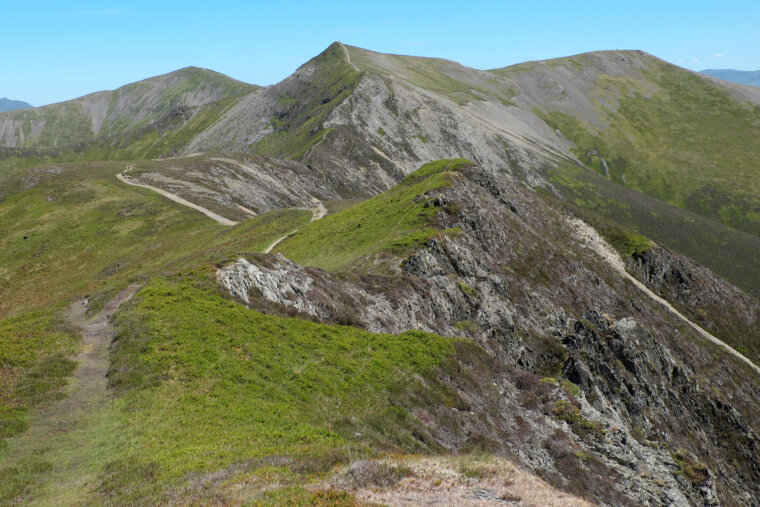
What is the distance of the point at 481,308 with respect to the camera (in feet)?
164

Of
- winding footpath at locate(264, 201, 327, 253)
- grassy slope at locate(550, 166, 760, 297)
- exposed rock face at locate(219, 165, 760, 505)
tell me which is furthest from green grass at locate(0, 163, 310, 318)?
grassy slope at locate(550, 166, 760, 297)

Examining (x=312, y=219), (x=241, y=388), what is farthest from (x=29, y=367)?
(x=312, y=219)

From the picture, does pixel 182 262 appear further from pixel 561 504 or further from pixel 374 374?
pixel 561 504

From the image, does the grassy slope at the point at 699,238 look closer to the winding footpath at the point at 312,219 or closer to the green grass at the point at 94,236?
the winding footpath at the point at 312,219

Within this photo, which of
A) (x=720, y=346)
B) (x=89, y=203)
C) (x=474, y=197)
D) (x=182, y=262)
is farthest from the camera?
(x=89, y=203)

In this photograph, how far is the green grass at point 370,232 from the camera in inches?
2149

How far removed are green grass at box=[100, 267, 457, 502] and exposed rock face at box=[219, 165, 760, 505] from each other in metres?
3.28

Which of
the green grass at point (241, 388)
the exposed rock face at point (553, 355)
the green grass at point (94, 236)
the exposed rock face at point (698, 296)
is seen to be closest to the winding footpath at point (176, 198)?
the green grass at point (94, 236)

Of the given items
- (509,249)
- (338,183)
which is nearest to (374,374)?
(509,249)

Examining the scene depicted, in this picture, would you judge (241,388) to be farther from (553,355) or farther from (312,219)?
(312,219)

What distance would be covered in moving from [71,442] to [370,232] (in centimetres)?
4818

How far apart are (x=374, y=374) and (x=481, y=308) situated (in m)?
25.4

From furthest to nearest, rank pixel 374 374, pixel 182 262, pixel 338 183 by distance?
1. pixel 338 183
2. pixel 182 262
3. pixel 374 374

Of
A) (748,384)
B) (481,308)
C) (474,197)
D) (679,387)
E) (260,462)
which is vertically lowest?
(748,384)
